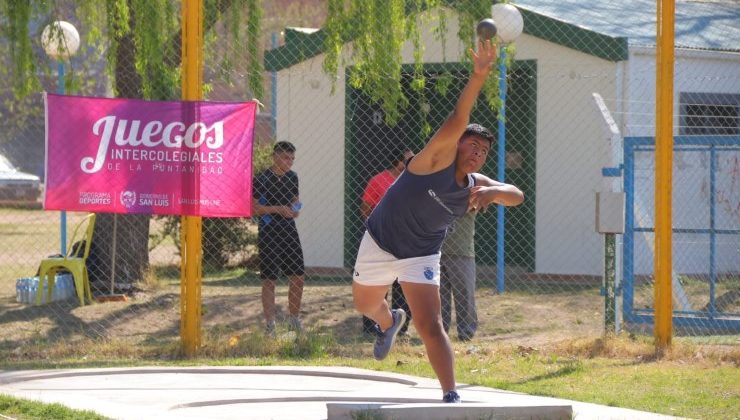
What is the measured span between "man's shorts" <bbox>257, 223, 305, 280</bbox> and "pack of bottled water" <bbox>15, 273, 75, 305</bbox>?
300cm

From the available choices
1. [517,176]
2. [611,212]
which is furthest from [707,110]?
[611,212]

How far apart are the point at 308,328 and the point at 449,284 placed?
4.94 ft

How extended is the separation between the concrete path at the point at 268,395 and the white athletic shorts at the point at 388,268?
0.74 m

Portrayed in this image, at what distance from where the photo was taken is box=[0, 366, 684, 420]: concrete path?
256 inches

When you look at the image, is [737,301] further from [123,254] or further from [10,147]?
[10,147]

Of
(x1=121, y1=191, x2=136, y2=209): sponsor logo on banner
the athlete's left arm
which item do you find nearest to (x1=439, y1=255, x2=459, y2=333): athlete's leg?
(x1=121, y1=191, x2=136, y2=209): sponsor logo on banner

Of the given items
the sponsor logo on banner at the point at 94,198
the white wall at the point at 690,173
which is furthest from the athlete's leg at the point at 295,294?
the white wall at the point at 690,173

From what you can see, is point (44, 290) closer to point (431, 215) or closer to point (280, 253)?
point (280, 253)

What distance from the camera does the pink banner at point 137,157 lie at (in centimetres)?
943

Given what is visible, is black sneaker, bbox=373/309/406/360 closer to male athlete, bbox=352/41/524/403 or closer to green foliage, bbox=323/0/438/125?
male athlete, bbox=352/41/524/403

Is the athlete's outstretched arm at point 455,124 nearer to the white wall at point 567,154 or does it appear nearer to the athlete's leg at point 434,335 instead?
the athlete's leg at point 434,335

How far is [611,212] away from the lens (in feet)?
32.7

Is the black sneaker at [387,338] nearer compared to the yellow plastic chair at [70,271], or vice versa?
the black sneaker at [387,338]

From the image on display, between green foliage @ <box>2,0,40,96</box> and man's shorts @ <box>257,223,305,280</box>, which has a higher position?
green foliage @ <box>2,0,40,96</box>
